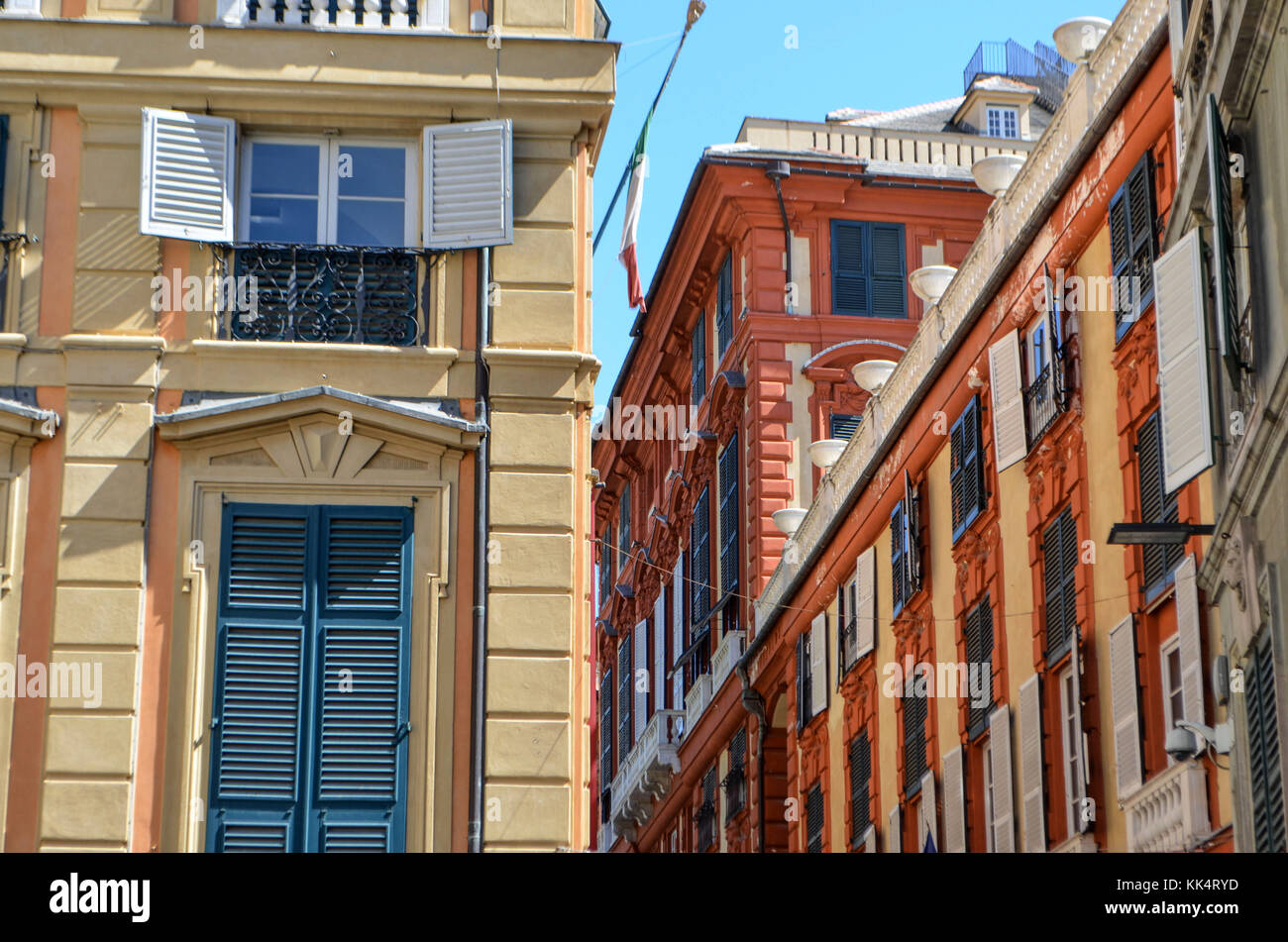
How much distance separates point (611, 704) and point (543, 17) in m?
34.6

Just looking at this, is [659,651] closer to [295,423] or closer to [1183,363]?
[1183,363]

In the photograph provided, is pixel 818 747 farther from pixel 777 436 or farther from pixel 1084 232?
pixel 1084 232

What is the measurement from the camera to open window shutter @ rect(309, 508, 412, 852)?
16391 mm

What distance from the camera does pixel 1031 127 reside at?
4450cm

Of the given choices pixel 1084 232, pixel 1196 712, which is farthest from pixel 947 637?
pixel 1196 712

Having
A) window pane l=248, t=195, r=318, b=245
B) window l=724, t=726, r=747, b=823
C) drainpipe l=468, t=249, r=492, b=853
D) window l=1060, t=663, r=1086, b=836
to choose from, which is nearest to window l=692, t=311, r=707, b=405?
window l=724, t=726, r=747, b=823

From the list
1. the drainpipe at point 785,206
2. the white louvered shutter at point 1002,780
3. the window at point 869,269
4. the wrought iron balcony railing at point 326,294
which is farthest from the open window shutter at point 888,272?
the wrought iron balcony railing at point 326,294

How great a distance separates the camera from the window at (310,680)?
53.7ft

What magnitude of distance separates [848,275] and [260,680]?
23173 mm

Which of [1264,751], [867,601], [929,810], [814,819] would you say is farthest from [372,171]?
[814,819]

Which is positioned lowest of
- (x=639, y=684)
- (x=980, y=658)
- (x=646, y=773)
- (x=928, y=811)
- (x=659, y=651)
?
(x=928, y=811)

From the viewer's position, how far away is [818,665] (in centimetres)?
3347

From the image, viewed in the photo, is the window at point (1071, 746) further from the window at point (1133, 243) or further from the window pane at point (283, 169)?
the window pane at point (283, 169)

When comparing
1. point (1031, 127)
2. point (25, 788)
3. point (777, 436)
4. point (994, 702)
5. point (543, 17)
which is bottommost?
point (25, 788)
